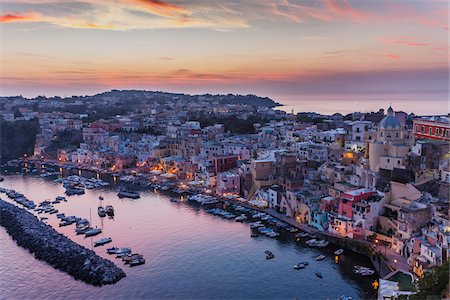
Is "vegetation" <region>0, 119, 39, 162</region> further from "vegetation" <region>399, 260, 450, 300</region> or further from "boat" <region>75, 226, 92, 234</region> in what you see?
"vegetation" <region>399, 260, 450, 300</region>

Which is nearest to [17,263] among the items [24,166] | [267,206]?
[267,206]

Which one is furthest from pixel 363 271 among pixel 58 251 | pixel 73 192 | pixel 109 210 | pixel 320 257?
pixel 73 192

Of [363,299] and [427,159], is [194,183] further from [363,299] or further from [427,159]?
[363,299]

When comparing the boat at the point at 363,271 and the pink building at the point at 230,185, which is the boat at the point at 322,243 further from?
the pink building at the point at 230,185

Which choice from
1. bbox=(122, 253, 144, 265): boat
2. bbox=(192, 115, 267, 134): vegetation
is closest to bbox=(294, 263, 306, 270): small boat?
bbox=(122, 253, 144, 265): boat

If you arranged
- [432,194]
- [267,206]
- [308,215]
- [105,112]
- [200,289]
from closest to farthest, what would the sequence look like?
1. [200,289]
2. [432,194]
3. [308,215]
4. [267,206]
5. [105,112]

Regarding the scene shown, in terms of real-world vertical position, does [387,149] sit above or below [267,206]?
above

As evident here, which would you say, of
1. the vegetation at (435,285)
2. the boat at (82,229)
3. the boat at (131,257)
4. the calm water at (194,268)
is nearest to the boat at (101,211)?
the calm water at (194,268)
